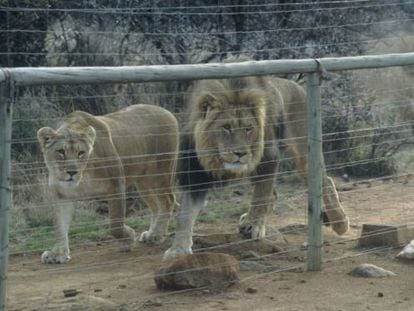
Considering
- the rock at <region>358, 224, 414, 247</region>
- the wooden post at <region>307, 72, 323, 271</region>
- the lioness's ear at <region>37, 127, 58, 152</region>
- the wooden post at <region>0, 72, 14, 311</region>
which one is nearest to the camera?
the wooden post at <region>0, 72, 14, 311</region>

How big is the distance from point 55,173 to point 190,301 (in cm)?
199

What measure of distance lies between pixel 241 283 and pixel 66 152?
1.88 m

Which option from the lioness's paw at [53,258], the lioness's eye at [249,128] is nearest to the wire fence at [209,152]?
the lioness's paw at [53,258]

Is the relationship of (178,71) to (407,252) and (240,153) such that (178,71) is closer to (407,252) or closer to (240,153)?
(240,153)

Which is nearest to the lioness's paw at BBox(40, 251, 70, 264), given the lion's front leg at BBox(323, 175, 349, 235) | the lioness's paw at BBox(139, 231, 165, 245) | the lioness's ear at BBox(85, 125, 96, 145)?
the lioness's ear at BBox(85, 125, 96, 145)

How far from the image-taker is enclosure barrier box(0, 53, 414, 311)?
5.97 meters

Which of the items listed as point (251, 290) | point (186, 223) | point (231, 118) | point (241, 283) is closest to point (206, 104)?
point (231, 118)

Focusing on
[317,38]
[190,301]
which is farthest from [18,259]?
[317,38]

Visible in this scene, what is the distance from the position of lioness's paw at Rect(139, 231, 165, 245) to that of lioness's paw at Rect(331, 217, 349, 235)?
158cm

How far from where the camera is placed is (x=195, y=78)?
7.08 meters

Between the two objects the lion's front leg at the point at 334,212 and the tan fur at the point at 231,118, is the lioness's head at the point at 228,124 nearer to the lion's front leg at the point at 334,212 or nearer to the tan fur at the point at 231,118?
the tan fur at the point at 231,118

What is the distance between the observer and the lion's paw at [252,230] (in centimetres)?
905

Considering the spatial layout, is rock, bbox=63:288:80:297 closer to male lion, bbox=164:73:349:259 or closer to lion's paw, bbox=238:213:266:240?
male lion, bbox=164:73:349:259

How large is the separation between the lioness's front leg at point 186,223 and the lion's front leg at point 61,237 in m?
0.85
